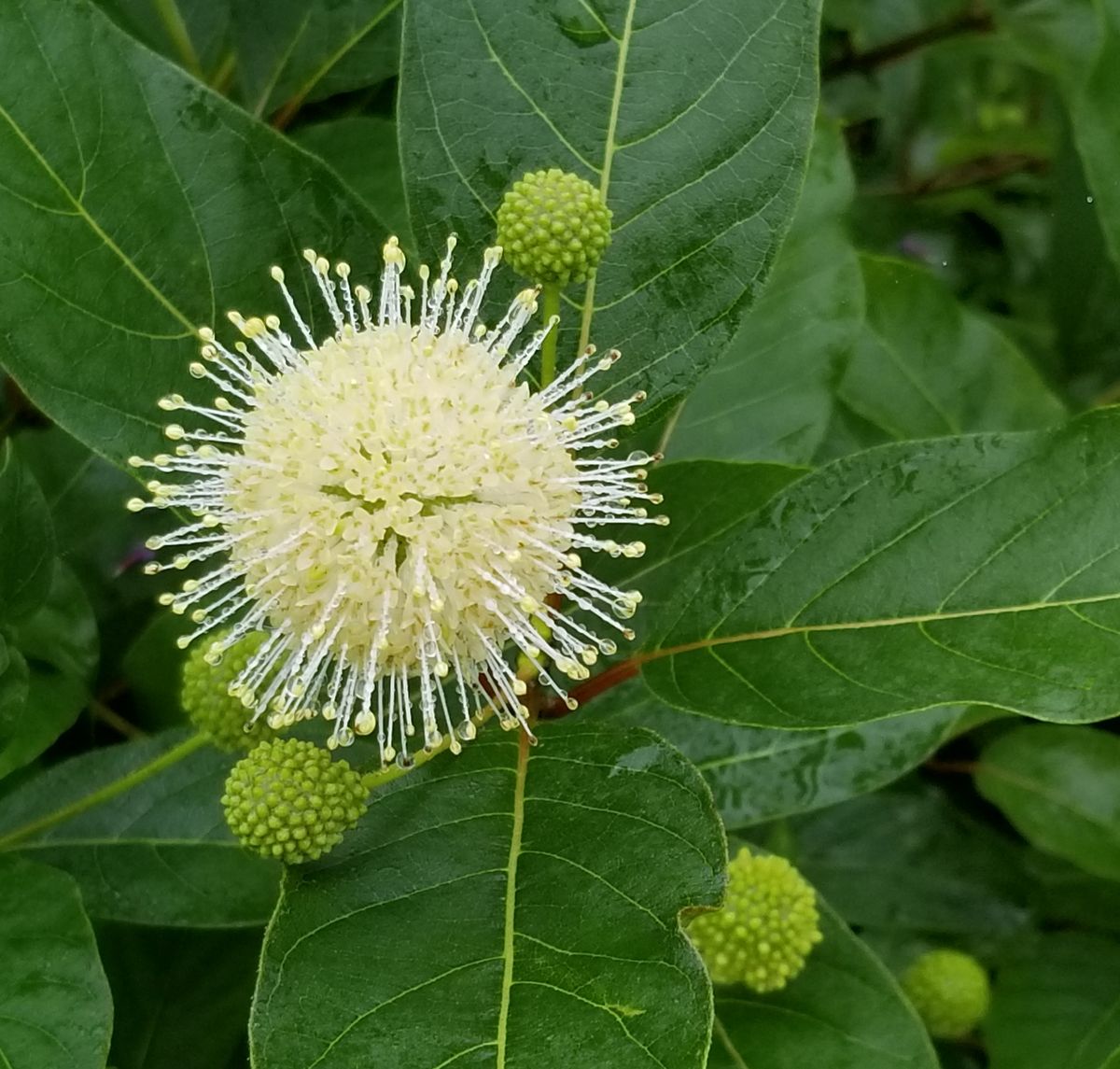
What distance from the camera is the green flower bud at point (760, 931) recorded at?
1586 mm

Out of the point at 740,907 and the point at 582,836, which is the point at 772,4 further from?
the point at 740,907

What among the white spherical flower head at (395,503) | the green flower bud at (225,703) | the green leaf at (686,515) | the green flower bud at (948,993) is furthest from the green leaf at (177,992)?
the green flower bud at (948,993)

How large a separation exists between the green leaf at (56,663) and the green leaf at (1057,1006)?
1.50 m

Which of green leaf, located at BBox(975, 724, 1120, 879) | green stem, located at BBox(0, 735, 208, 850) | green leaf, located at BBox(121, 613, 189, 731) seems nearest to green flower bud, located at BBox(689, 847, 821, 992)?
green leaf, located at BBox(975, 724, 1120, 879)

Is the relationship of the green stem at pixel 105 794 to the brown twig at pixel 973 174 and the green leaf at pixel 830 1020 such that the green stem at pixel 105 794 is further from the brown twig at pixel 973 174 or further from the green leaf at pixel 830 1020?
the brown twig at pixel 973 174

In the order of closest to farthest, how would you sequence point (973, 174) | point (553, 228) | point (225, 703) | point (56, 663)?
1. point (553, 228)
2. point (225, 703)
3. point (56, 663)
4. point (973, 174)

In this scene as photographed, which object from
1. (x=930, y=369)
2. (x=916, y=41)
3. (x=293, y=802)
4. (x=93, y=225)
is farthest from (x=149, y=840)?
(x=916, y=41)

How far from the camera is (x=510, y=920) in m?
1.12

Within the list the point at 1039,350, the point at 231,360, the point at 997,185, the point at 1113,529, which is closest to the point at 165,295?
the point at 231,360

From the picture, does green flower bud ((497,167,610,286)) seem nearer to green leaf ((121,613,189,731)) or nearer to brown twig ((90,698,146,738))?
green leaf ((121,613,189,731))

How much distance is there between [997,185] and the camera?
295 centimetres

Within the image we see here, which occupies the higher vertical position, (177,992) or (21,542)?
(21,542)

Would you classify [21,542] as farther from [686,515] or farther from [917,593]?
[917,593]

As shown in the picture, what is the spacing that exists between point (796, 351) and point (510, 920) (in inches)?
39.9
